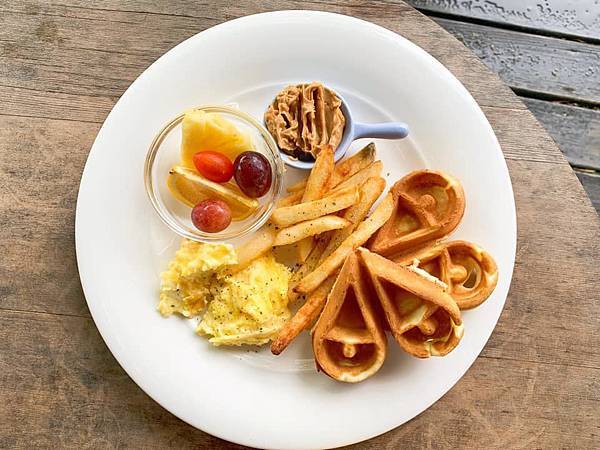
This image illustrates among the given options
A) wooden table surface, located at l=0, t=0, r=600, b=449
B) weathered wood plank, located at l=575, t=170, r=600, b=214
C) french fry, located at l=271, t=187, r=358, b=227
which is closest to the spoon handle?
french fry, located at l=271, t=187, r=358, b=227

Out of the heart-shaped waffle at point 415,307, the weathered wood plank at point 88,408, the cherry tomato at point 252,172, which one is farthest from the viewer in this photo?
the weathered wood plank at point 88,408

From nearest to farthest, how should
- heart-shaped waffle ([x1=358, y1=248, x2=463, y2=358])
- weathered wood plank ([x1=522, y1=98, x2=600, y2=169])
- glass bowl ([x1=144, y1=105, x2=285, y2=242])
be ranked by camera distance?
heart-shaped waffle ([x1=358, y1=248, x2=463, y2=358]) < glass bowl ([x1=144, y1=105, x2=285, y2=242]) < weathered wood plank ([x1=522, y1=98, x2=600, y2=169])

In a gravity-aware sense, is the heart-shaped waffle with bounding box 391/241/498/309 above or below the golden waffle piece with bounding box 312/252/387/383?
above

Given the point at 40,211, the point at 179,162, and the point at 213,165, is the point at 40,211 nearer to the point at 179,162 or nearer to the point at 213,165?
the point at 179,162

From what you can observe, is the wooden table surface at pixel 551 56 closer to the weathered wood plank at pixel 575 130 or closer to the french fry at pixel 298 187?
the weathered wood plank at pixel 575 130

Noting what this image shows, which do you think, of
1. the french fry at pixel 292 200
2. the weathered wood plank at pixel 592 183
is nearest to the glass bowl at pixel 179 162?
the french fry at pixel 292 200

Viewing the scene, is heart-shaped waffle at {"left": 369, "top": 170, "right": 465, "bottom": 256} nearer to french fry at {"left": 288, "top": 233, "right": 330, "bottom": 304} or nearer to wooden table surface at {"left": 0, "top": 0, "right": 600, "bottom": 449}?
french fry at {"left": 288, "top": 233, "right": 330, "bottom": 304}

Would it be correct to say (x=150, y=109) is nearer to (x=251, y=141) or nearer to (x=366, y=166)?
(x=251, y=141)
